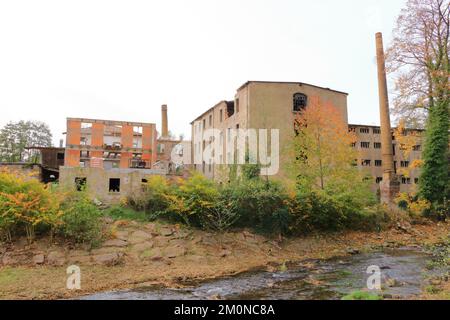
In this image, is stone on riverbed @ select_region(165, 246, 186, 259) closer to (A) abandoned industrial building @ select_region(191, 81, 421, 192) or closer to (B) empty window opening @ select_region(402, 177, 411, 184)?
(A) abandoned industrial building @ select_region(191, 81, 421, 192)

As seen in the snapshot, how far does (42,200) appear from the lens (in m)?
16.6

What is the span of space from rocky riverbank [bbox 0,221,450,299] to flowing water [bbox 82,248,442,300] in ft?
3.70

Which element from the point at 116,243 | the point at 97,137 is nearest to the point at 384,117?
the point at 116,243

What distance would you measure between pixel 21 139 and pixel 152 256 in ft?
157

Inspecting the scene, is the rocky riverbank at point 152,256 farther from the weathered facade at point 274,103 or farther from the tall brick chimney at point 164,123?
the tall brick chimney at point 164,123

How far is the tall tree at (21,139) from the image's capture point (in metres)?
51.6

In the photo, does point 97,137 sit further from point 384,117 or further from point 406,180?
point 406,180

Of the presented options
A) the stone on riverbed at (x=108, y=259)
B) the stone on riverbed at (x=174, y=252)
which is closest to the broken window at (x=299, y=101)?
the stone on riverbed at (x=174, y=252)

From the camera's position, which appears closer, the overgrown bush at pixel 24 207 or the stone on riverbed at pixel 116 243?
the overgrown bush at pixel 24 207

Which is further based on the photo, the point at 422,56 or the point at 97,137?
the point at 97,137

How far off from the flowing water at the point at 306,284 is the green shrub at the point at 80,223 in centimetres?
524

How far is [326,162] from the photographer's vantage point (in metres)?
22.3
